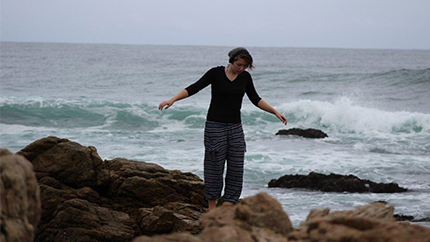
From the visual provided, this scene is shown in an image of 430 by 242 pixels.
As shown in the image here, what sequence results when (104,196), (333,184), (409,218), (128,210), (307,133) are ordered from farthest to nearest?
1. (307,133)
2. (333,184)
3. (409,218)
4. (104,196)
5. (128,210)

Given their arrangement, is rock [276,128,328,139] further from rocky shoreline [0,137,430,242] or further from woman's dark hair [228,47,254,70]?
woman's dark hair [228,47,254,70]

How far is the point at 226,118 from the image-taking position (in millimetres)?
5367

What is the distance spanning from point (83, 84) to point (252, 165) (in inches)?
978

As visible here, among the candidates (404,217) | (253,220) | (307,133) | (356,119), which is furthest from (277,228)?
(356,119)

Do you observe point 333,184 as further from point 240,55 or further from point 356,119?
point 356,119

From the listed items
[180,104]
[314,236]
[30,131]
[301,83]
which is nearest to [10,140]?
[30,131]

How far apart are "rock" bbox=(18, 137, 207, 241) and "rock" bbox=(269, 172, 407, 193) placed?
13.2 ft

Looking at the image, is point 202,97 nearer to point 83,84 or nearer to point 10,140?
point 83,84

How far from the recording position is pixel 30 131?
1858cm

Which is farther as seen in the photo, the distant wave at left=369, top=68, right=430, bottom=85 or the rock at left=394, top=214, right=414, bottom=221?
the distant wave at left=369, top=68, right=430, bottom=85

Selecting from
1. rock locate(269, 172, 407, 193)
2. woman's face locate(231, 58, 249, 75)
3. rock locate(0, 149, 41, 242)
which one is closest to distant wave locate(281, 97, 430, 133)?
rock locate(269, 172, 407, 193)

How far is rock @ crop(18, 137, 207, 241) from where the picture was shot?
18.6 ft

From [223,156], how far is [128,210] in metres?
1.63

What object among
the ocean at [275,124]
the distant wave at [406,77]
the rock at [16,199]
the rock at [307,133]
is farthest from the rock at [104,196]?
the distant wave at [406,77]
